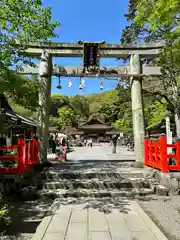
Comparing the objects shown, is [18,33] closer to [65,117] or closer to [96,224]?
[96,224]

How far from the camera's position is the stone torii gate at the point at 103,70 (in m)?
9.05

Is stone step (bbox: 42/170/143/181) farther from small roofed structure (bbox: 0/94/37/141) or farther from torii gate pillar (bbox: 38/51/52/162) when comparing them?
small roofed structure (bbox: 0/94/37/141)

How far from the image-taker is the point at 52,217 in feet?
15.3

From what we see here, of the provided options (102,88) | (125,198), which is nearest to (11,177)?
(125,198)

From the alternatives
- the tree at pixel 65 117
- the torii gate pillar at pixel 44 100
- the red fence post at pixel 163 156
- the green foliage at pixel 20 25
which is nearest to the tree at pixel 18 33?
the green foliage at pixel 20 25

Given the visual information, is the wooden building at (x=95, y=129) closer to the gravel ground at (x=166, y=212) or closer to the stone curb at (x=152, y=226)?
the gravel ground at (x=166, y=212)

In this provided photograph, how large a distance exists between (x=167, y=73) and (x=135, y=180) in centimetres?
601

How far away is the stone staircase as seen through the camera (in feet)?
20.7

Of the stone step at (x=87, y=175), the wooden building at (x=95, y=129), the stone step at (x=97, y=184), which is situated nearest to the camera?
the stone step at (x=97, y=184)

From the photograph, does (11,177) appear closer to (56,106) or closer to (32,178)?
(32,178)

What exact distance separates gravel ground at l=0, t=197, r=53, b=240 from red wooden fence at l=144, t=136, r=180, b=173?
393 centimetres

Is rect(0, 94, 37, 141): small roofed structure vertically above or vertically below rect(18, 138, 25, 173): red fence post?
above

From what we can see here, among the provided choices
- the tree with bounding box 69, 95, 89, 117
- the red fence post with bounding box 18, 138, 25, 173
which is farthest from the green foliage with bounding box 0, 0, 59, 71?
the tree with bounding box 69, 95, 89, 117

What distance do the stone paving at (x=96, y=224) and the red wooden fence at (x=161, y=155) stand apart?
2155 mm
